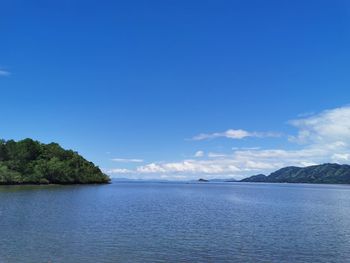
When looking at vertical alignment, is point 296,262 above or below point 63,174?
below

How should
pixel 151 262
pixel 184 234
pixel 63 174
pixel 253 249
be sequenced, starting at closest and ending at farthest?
pixel 151 262 → pixel 253 249 → pixel 184 234 → pixel 63 174

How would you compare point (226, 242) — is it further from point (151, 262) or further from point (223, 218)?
point (223, 218)

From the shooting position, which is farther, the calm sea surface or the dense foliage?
the dense foliage

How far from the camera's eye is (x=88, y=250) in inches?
1372

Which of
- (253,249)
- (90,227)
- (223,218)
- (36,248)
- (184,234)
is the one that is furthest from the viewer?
(223,218)

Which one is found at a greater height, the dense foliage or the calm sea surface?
the dense foliage

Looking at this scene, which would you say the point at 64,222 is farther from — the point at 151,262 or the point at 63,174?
the point at 63,174

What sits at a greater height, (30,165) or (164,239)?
(30,165)

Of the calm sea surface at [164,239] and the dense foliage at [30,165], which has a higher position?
the dense foliage at [30,165]

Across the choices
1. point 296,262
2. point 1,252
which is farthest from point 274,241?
point 1,252

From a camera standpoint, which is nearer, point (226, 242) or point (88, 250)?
point (88, 250)

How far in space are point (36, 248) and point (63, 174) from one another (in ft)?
525

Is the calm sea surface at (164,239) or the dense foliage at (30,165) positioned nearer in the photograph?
the calm sea surface at (164,239)

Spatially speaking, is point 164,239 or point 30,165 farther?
point 30,165
